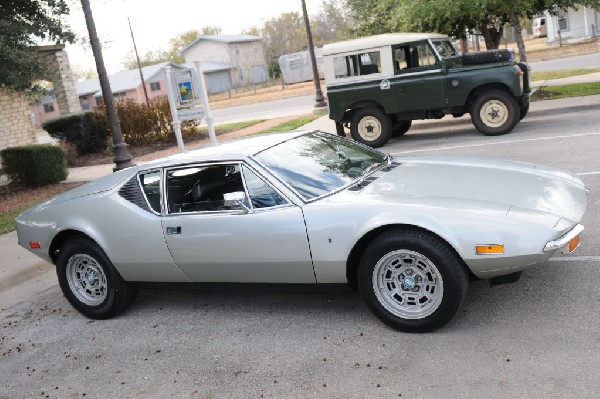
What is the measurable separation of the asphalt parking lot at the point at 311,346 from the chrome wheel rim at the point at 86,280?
22 centimetres

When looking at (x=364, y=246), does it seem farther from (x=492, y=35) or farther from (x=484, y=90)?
(x=492, y=35)

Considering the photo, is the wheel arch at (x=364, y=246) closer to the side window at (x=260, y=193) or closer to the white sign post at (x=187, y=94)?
the side window at (x=260, y=193)

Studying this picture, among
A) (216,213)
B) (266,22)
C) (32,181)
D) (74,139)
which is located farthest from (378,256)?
(266,22)

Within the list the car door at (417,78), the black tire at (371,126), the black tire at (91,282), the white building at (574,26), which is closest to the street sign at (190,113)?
the black tire at (371,126)

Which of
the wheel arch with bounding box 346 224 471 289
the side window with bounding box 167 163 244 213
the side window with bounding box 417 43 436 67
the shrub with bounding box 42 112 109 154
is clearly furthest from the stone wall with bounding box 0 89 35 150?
the wheel arch with bounding box 346 224 471 289

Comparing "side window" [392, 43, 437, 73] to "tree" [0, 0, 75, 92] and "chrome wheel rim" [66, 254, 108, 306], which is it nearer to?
"tree" [0, 0, 75, 92]

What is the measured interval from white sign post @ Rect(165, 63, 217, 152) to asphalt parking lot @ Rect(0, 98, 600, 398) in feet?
27.9

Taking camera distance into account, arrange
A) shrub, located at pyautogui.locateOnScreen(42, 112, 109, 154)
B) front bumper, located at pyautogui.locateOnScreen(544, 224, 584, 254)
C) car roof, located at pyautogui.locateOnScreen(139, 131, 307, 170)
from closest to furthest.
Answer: front bumper, located at pyautogui.locateOnScreen(544, 224, 584, 254) → car roof, located at pyautogui.locateOnScreen(139, 131, 307, 170) → shrub, located at pyautogui.locateOnScreen(42, 112, 109, 154)

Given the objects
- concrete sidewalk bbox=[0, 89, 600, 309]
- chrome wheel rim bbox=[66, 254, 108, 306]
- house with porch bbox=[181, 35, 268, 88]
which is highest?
house with porch bbox=[181, 35, 268, 88]

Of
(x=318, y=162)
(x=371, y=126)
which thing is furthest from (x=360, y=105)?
(x=318, y=162)

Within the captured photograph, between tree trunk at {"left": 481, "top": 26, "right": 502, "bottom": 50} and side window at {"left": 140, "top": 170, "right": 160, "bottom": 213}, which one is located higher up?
tree trunk at {"left": 481, "top": 26, "right": 502, "bottom": 50}

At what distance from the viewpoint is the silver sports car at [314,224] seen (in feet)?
12.7

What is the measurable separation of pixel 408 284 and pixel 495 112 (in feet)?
28.6

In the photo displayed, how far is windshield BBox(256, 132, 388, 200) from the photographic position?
4500mm
